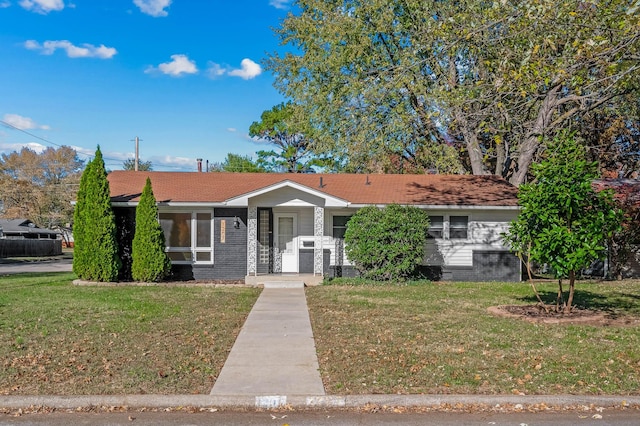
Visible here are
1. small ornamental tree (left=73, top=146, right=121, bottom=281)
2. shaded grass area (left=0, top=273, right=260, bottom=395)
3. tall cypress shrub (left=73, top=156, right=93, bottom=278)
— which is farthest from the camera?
tall cypress shrub (left=73, top=156, right=93, bottom=278)

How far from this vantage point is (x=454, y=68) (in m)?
19.6

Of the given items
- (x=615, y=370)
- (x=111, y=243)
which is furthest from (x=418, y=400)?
(x=111, y=243)

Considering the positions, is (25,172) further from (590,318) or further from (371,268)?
(590,318)

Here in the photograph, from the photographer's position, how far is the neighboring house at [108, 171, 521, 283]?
1709 cm

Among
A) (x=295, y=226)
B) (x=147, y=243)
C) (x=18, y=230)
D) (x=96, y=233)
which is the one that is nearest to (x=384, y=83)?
(x=295, y=226)

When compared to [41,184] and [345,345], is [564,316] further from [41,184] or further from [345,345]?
[41,184]

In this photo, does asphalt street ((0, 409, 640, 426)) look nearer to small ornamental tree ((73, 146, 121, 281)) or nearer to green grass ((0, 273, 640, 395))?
green grass ((0, 273, 640, 395))

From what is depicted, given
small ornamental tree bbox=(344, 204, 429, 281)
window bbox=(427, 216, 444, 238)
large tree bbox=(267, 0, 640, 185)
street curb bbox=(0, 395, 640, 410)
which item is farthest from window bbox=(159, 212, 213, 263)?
street curb bbox=(0, 395, 640, 410)

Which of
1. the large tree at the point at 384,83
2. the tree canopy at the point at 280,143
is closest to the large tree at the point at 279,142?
the tree canopy at the point at 280,143

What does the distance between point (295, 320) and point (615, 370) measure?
5639 millimetres

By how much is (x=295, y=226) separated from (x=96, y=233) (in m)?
6.22

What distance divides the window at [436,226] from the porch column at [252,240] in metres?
5.81

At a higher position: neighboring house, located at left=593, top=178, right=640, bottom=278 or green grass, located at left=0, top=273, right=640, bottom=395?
neighboring house, located at left=593, top=178, right=640, bottom=278

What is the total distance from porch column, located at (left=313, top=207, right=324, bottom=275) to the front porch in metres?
0.37
